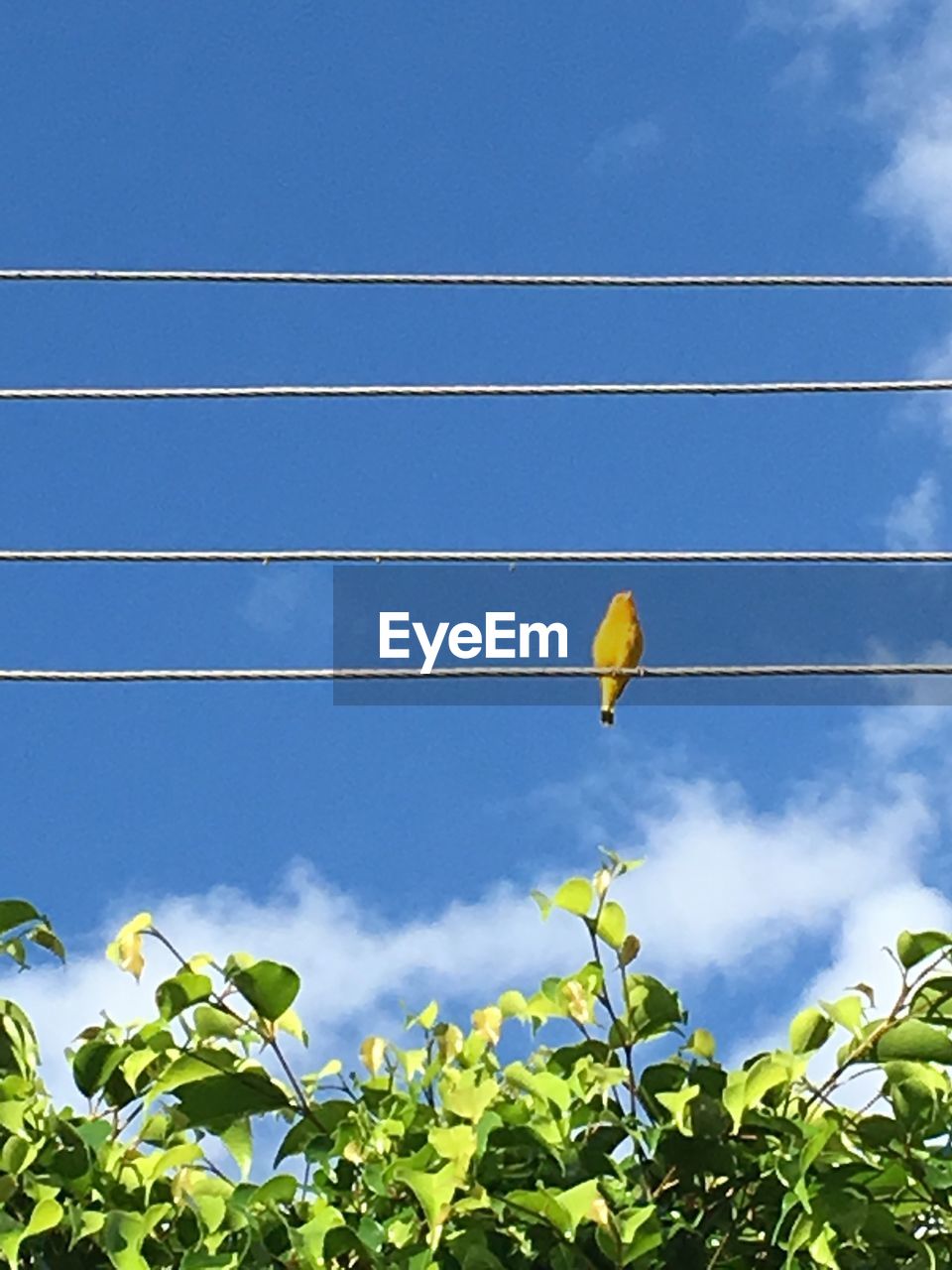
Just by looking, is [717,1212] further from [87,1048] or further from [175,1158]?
[87,1048]

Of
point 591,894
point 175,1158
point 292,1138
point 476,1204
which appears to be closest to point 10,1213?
point 175,1158

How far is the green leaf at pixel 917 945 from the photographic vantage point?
1.86 m

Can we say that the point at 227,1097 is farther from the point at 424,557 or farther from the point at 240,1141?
the point at 424,557

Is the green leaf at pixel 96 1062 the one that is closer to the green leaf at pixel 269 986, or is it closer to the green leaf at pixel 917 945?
the green leaf at pixel 269 986

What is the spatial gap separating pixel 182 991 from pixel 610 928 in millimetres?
478

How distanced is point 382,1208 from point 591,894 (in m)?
0.40

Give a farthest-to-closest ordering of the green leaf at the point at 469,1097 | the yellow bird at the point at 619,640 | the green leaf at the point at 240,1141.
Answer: the yellow bird at the point at 619,640, the green leaf at the point at 240,1141, the green leaf at the point at 469,1097

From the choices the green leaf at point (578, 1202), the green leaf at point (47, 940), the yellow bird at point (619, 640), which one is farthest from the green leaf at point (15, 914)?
the yellow bird at point (619, 640)

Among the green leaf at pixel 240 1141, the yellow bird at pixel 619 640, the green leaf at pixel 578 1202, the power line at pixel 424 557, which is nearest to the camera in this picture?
the green leaf at pixel 578 1202

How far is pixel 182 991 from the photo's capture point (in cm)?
193

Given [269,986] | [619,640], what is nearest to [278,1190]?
[269,986]

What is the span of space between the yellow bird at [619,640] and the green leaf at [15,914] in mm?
2675

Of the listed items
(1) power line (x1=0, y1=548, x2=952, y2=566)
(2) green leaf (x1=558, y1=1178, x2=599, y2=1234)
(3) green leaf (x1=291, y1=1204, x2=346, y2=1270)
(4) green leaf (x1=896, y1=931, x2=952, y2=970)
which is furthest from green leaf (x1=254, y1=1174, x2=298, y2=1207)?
(1) power line (x1=0, y1=548, x2=952, y2=566)

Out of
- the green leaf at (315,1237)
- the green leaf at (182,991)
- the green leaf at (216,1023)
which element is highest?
the green leaf at (182,991)
